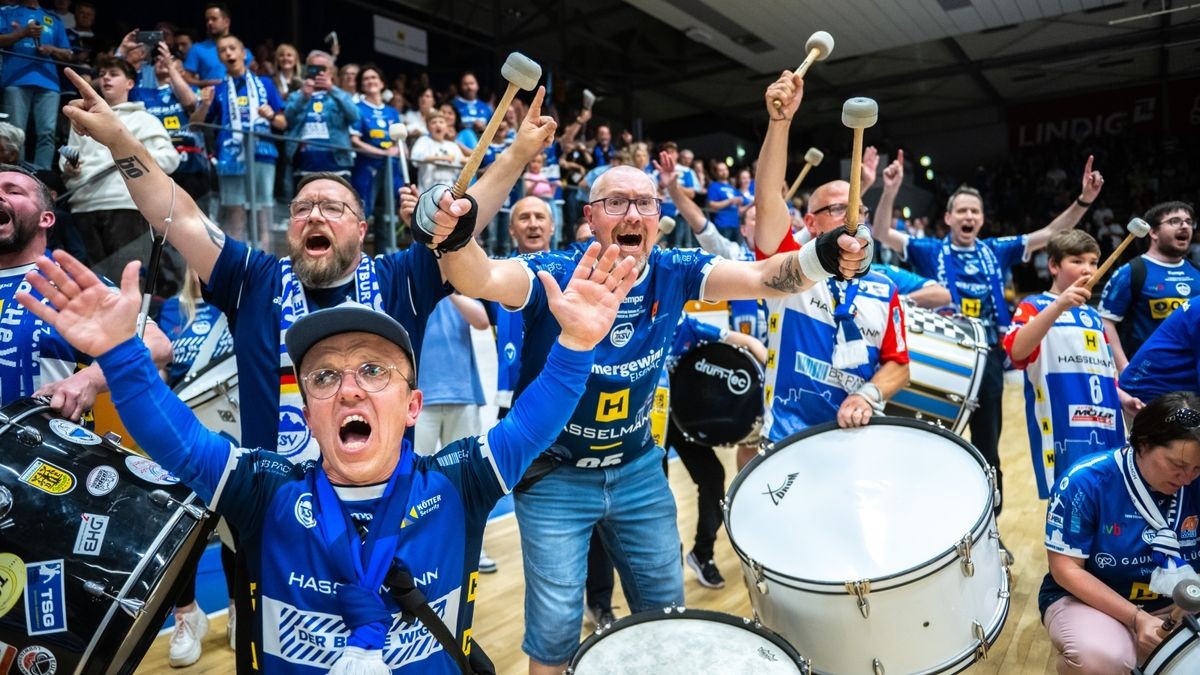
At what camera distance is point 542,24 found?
48.5 feet

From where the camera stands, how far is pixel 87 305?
4.74 ft

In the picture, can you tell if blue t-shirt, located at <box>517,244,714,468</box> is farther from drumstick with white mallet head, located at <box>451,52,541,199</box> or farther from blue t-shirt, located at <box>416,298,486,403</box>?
blue t-shirt, located at <box>416,298,486,403</box>

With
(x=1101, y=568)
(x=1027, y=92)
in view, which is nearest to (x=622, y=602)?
(x=1101, y=568)

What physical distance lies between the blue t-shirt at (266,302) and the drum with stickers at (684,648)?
990 millimetres

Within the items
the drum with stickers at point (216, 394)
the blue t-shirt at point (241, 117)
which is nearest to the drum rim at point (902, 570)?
the drum with stickers at point (216, 394)

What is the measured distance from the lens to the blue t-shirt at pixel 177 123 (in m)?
5.20

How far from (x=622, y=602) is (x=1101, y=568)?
2.14 m

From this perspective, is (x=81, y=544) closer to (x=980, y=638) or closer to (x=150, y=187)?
(x=150, y=187)

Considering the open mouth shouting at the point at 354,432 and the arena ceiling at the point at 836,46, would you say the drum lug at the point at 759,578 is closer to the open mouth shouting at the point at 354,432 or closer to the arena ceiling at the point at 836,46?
the open mouth shouting at the point at 354,432

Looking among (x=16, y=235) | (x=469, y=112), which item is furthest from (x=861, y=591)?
(x=469, y=112)

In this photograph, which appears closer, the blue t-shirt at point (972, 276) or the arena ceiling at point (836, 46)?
the blue t-shirt at point (972, 276)

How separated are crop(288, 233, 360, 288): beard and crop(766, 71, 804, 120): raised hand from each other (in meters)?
1.30

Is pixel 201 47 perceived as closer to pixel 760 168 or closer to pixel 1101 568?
pixel 760 168

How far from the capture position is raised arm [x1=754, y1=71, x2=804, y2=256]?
90.5 inches
